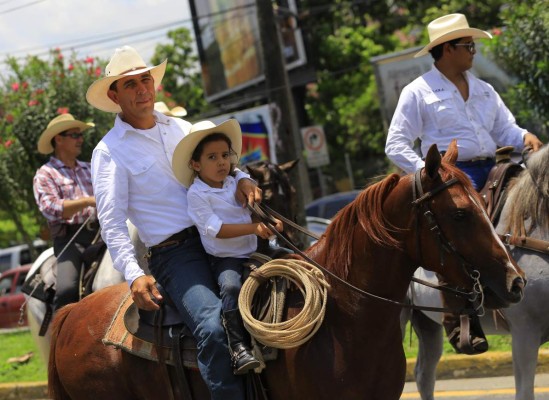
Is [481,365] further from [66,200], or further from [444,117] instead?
[66,200]

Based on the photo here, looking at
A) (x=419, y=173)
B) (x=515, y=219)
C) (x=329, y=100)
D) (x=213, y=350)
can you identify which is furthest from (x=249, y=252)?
(x=329, y=100)

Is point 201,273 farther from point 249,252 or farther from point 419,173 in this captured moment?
point 419,173

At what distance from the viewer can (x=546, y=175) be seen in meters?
6.50

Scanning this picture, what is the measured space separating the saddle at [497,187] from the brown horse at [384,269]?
2105 millimetres

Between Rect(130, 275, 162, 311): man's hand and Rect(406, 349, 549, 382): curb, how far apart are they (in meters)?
5.21

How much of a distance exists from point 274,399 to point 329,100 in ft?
99.7

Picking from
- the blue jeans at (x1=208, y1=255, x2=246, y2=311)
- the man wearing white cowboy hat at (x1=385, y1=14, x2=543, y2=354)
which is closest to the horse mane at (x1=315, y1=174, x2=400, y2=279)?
the blue jeans at (x1=208, y1=255, x2=246, y2=311)

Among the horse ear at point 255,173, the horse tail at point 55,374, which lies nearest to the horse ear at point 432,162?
the horse tail at point 55,374

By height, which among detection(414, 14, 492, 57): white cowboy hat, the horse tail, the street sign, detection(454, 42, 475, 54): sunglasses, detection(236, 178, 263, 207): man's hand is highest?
detection(414, 14, 492, 57): white cowboy hat

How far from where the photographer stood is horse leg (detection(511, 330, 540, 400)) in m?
6.36

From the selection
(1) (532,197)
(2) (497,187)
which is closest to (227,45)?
(2) (497,187)

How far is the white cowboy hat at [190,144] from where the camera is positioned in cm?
511

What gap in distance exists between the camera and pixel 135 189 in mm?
5328

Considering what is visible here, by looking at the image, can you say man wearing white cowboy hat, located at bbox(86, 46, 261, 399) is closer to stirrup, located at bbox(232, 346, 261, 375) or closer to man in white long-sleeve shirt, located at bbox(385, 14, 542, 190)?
stirrup, located at bbox(232, 346, 261, 375)
